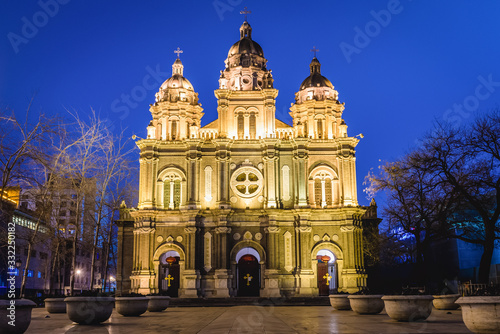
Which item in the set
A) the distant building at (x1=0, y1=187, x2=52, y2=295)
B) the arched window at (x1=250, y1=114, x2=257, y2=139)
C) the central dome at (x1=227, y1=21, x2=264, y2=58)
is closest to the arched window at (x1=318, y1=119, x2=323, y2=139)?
the arched window at (x1=250, y1=114, x2=257, y2=139)

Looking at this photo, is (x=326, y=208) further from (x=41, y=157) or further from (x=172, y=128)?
(x=41, y=157)

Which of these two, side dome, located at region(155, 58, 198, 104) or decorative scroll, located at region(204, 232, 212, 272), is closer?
decorative scroll, located at region(204, 232, 212, 272)

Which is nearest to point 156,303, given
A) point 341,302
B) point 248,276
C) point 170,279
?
point 341,302

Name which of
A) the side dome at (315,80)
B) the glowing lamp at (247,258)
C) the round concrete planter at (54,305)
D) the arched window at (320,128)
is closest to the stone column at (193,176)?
the glowing lamp at (247,258)

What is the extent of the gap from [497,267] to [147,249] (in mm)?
30676

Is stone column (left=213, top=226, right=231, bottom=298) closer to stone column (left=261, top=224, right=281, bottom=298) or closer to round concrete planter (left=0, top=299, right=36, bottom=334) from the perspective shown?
stone column (left=261, top=224, right=281, bottom=298)

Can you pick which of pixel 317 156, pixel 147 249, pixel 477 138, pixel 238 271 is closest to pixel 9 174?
pixel 477 138

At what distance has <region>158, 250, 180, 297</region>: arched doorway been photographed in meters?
45.5

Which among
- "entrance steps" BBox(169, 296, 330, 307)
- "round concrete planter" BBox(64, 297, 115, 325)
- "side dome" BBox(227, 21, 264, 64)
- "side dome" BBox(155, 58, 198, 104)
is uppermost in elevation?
"side dome" BBox(227, 21, 264, 64)

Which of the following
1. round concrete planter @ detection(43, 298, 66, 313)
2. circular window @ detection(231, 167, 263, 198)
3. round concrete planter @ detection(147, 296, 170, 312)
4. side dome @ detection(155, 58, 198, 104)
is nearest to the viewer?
round concrete planter @ detection(43, 298, 66, 313)

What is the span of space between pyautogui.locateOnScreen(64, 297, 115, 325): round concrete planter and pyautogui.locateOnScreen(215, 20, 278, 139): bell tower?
2973 centimetres

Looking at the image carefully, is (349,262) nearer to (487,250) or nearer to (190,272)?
(190,272)

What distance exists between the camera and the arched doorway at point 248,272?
45750 mm

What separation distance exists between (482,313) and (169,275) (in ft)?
116
